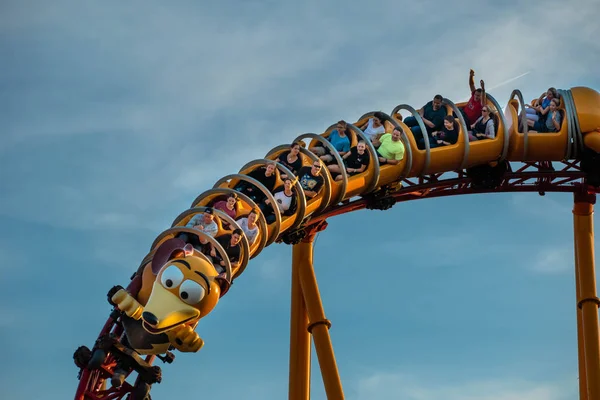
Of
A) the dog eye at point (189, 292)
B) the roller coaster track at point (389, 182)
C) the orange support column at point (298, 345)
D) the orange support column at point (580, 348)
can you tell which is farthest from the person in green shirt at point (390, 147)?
the dog eye at point (189, 292)

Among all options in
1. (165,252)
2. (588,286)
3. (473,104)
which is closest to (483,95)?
(473,104)

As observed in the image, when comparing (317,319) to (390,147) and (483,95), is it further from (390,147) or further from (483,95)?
(483,95)

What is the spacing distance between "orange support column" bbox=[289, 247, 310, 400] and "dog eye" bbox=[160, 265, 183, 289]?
11.3ft

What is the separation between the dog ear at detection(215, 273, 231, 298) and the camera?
34.3 ft

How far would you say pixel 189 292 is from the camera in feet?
33.3

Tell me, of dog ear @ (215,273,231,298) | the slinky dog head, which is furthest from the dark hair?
the slinky dog head

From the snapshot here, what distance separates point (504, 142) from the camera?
43.2ft

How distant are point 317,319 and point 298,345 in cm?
35

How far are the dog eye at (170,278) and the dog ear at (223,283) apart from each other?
0.35 m

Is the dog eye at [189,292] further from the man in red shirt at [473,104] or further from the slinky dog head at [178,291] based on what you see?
the man in red shirt at [473,104]

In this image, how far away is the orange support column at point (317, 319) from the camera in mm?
13242

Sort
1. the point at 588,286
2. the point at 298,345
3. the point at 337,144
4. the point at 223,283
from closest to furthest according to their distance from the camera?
the point at 223,283 < the point at 337,144 < the point at 298,345 < the point at 588,286

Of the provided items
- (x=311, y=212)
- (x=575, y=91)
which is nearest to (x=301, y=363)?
(x=311, y=212)

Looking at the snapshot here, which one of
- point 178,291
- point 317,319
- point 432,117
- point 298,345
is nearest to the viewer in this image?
point 178,291
